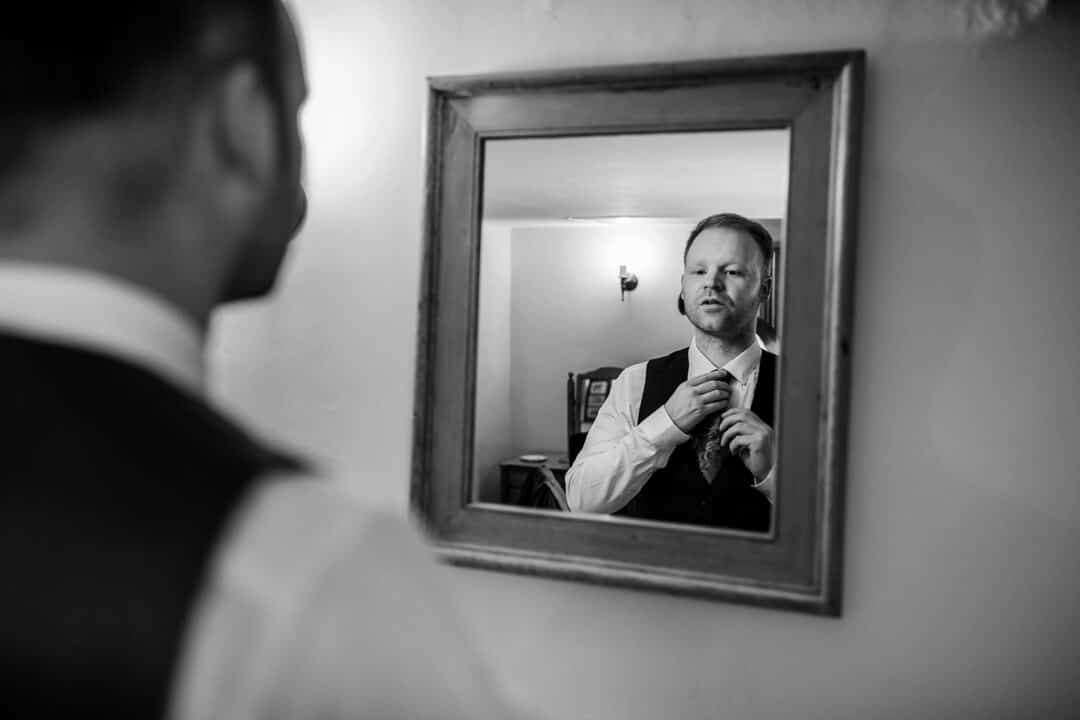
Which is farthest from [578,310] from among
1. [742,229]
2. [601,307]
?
[742,229]

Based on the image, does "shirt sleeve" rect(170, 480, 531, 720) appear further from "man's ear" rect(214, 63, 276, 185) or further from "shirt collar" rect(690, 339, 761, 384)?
"shirt collar" rect(690, 339, 761, 384)

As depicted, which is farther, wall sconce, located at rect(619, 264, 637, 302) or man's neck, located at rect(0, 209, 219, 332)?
wall sconce, located at rect(619, 264, 637, 302)

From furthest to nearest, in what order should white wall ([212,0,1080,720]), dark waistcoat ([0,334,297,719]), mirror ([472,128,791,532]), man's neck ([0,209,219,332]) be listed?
mirror ([472,128,791,532]) → white wall ([212,0,1080,720]) → man's neck ([0,209,219,332]) → dark waistcoat ([0,334,297,719])

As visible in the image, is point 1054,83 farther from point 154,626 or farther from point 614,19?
point 154,626

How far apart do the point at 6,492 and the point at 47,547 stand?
0.03m

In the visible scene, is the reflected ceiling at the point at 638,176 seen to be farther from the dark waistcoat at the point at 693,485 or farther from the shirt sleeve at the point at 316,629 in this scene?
the shirt sleeve at the point at 316,629

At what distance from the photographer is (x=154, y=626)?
33cm

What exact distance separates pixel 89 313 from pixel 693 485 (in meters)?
0.96

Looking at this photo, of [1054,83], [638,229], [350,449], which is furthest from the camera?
[350,449]

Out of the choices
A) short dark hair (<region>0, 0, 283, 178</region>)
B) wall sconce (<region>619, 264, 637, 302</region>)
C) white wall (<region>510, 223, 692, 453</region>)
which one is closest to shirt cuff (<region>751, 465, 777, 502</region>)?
white wall (<region>510, 223, 692, 453</region>)

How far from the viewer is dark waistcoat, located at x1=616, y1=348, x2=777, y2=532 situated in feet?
3.87

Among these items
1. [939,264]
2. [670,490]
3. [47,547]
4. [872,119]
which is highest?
[872,119]

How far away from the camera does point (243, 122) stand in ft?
1.66

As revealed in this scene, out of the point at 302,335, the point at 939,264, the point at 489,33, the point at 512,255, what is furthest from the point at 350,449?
the point at 939,264
